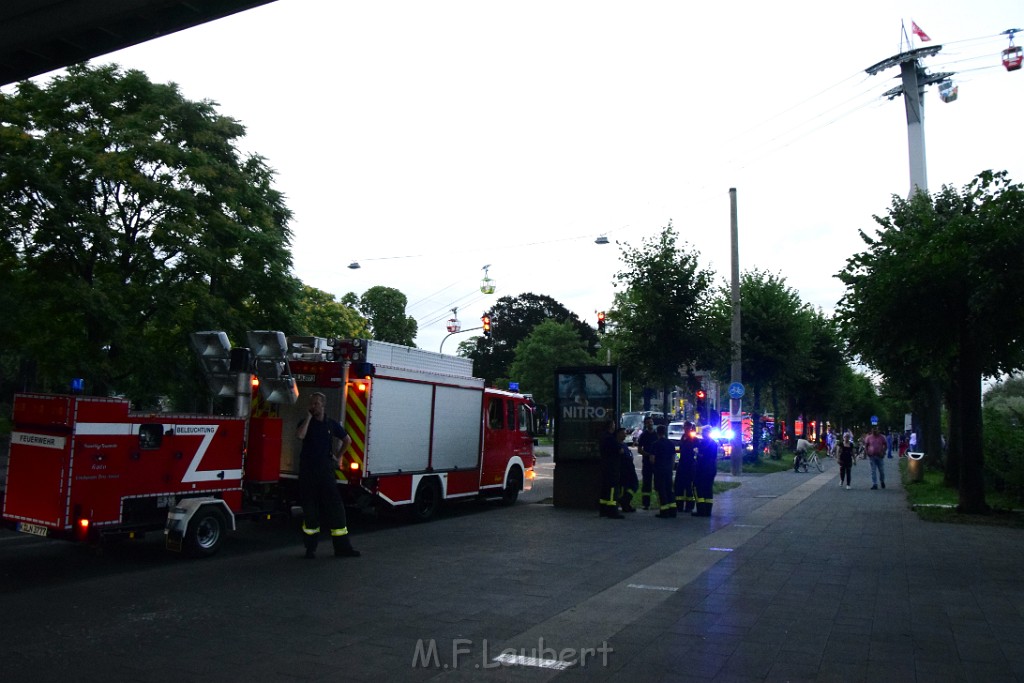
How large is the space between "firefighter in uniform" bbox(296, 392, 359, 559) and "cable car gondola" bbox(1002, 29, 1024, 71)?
2954cm

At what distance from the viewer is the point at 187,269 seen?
18406 millimetres

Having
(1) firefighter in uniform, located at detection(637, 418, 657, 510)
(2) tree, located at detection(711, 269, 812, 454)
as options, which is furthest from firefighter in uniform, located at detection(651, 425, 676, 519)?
(2) tree, located at detection(711, 269, 812, 454)

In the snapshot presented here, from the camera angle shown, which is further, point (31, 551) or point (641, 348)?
point (641, 348)

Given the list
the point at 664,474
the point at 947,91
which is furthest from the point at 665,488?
the point at 947,91

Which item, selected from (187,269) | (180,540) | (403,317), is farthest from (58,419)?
Result: (403,317)

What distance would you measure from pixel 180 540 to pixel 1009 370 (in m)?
15.4

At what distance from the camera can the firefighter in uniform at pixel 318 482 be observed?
10.0 m

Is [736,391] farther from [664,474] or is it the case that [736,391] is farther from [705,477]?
[664,474]

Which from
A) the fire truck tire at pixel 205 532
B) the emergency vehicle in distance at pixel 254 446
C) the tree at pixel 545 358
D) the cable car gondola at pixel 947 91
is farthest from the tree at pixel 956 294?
the tree at pixel 545 358

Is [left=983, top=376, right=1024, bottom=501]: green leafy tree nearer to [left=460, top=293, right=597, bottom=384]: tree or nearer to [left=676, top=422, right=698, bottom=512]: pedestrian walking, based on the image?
[left=676, top=422, right=698, bottom=512]: pedestrian walking

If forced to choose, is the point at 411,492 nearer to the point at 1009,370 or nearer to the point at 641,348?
the point at 1009,370

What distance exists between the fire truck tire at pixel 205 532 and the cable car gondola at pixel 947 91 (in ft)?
135

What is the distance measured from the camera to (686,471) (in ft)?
52.5

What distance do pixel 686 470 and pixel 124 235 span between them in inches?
517
